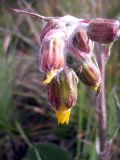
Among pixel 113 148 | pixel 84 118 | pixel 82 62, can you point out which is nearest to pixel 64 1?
pixel 84 118

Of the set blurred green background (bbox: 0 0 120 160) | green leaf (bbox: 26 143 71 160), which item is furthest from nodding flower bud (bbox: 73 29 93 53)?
green leaf (bbox: 26 143 71 160)

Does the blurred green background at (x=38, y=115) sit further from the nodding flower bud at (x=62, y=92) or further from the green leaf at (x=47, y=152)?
the nodding flower bud at (x=62, y=92)

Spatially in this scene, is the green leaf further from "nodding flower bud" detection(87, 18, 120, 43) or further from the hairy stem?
"nodding flower bud" detection(87, 18, 120, 43)

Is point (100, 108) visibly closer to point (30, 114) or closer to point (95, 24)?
point (95, 24)

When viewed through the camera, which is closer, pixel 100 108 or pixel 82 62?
pixel 82 62

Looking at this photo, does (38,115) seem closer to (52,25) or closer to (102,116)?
(102,116)

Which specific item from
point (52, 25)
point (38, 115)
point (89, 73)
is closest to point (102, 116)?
point (89, 73)
